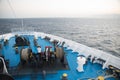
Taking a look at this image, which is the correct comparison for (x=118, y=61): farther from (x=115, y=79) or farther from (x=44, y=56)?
(x=44, y=56)

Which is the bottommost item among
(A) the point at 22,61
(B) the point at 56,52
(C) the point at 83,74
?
(C) the point at 83,74

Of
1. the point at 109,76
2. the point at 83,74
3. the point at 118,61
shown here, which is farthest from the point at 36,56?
the point at 118,61

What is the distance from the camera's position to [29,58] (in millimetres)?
5793

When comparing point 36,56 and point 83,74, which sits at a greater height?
point 36,56

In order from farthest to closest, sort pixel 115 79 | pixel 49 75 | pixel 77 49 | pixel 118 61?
pixel 77 49 → pixel 118 61 → pixel 49 75 → pixel 115 79

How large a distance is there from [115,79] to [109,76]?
25 cm

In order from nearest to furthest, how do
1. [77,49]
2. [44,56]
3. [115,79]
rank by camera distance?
[115,79] < [44,56] < [77,49]

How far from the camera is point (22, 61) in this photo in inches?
230

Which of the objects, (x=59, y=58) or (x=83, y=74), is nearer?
(x=83, y=74)

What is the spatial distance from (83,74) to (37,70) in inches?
78.8

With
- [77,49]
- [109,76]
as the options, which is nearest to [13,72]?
[109,76]

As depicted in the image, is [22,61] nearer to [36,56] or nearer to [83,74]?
[36,56]

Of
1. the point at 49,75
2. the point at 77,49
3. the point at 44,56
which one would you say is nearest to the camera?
the point at 49,75

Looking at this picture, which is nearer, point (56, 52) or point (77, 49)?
point (56, 52)
